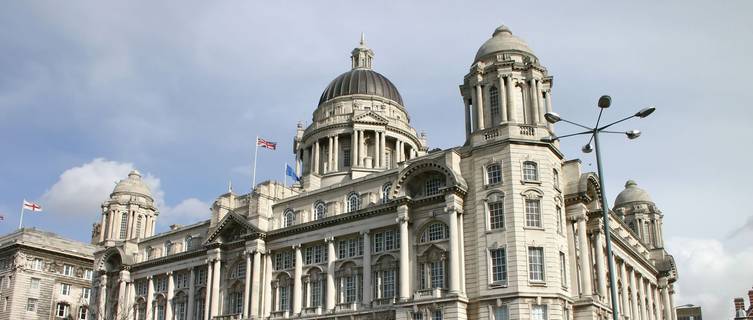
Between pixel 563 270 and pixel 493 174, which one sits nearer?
pixel 563 270

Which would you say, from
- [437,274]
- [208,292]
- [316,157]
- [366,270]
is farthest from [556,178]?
[316,157]

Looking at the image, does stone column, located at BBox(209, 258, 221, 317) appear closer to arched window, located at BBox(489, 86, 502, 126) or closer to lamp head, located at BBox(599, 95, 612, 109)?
arched window, located at BBox(489, 86, 502, 126)

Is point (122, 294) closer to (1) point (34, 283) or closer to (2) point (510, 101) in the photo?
(1) point (34, 283)

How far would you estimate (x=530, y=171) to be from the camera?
176 ft

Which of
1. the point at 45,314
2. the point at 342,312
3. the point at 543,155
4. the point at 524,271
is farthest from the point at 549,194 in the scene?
the point at 45,314

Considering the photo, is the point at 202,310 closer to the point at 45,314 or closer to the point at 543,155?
the point at 45,314

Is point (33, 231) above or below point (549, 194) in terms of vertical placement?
above

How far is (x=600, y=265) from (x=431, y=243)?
45.1 feet

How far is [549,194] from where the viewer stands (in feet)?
174

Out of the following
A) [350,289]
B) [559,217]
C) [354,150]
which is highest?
[354,150]

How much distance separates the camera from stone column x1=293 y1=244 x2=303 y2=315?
62306 mm

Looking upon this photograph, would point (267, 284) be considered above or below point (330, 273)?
below

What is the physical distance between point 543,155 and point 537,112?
386cm

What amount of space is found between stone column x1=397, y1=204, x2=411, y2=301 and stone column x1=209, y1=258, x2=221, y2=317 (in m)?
21.9
